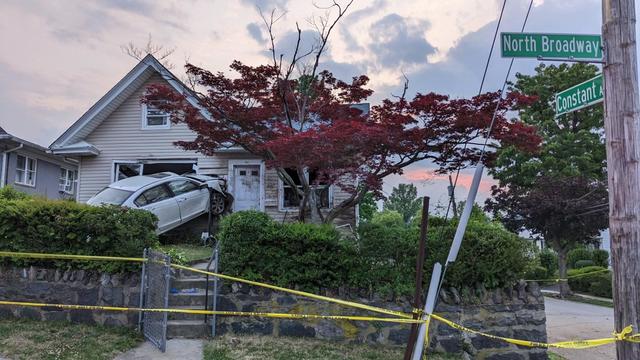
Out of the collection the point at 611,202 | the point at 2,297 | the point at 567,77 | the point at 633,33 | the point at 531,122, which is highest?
the point at 567,77

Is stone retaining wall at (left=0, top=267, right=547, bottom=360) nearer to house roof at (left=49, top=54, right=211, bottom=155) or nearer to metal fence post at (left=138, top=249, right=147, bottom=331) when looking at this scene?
metal fence post at (left=138, top=249, right=147, bottom=331)

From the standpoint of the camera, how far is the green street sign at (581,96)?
4.48m

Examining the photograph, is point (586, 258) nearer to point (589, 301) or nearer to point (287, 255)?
point (589, 301)

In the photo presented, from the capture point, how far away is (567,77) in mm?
24375

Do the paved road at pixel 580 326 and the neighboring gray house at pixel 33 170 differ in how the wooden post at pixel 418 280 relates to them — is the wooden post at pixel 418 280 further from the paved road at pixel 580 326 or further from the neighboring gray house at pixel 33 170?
the neighboring gray house at pixel 33 170

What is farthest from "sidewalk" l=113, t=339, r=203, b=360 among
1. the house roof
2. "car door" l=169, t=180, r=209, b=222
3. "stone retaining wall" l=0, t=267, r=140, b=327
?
the house roof

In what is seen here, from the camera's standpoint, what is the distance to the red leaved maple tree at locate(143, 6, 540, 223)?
8.70 m

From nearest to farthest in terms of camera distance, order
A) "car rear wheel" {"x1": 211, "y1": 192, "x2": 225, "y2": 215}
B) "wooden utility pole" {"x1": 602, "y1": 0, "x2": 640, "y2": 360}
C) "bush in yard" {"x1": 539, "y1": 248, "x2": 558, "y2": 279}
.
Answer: "wooden utility pole" {"x1": 602, "y1": 0, "x2": 640, "y2": 360}, "car rear wheel" {"x1": 211, "y1": 192, "x2": 225, "y2": 215}, "bush in yard" {"x1": 539, "y1": 248, "x2": 558, "y2": 279}

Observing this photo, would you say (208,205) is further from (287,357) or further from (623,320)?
(623,320)

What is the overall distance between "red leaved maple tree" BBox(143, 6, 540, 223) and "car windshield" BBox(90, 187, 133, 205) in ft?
6.79

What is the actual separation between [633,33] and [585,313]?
13.7m

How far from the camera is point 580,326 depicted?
41.3 ft

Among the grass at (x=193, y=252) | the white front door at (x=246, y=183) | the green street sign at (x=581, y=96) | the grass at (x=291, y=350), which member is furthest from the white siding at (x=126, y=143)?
the green street sign at (x=581, y=96)

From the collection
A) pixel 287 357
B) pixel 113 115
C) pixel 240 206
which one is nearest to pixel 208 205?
pixel 240 206
